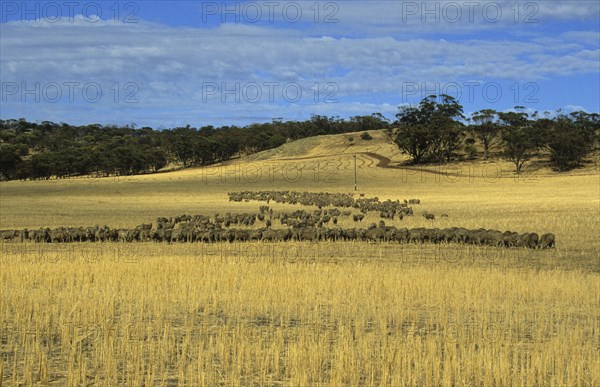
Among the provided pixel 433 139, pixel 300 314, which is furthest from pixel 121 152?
pixel 300 314

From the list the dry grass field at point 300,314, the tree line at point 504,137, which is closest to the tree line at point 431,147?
the tree line at point 504,137

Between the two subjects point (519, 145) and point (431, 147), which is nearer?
point (519, 145)

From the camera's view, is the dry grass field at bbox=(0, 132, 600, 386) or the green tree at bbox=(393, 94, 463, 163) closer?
the dry grass field at bbox=(0, 132, 600, 386)

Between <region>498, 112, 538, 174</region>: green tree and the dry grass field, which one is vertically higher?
<region>498, 112, 538, 174</region>: green tree

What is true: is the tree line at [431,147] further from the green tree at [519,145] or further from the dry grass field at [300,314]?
the dry grass field at [300,314]

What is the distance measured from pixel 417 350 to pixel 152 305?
19.3 feet

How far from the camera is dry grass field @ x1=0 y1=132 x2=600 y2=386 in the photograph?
10070 millimetres

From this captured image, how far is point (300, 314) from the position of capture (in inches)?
562

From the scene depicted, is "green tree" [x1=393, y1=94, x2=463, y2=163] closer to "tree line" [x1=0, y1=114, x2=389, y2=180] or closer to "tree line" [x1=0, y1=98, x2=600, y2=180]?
"tree line" [x1=0, y1=98, x2=600, y2=180]

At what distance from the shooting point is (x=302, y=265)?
2088 cm

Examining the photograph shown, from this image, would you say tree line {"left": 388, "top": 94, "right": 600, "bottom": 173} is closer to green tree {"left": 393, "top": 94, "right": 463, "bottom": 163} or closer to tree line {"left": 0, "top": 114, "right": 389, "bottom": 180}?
green tree {"left": 393, "top": 94, "right": 463, "bottom": 163}

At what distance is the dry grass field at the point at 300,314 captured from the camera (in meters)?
10.1

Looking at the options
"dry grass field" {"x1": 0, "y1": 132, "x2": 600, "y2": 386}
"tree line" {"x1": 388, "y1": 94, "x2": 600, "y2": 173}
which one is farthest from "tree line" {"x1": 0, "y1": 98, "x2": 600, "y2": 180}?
"dry grass field" {"x1": 0, "y1": 132, "x2": 600, "y2": 386}

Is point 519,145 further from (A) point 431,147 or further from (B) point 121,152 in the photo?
(B) point 121,152
